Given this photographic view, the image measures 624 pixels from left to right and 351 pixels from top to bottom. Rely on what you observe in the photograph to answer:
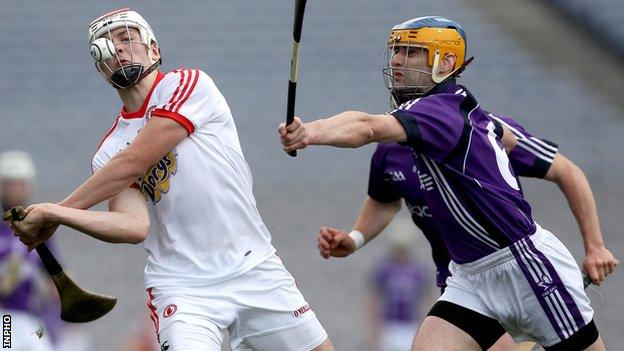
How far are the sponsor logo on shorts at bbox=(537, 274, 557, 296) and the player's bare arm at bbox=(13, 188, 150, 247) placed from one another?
1713 mm

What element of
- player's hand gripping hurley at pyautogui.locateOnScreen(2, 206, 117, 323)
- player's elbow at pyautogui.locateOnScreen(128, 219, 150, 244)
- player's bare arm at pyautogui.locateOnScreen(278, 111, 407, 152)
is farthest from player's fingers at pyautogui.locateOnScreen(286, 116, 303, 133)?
player's hand gripping hurley at pyautogui.locateOnScreen(2, 206, 117, 323)

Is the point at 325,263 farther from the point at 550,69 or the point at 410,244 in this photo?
the point at 550,69

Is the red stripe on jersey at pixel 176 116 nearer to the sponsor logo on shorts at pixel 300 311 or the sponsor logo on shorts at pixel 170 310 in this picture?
the sponsor logo on shorts at pixel 170 310

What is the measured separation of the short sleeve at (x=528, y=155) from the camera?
586 cm

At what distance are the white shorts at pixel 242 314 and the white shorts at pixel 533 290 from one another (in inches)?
29.7

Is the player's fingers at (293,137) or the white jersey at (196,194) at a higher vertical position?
the player's fingers at (293,137)

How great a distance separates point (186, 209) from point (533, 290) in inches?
60.6

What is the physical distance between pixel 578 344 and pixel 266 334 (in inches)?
53.9

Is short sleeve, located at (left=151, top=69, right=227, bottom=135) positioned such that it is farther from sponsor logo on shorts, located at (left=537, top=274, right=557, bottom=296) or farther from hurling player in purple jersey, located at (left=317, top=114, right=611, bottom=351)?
sponsor logo on shorts, located at (left=537, top=274, right=557, bottom=296)

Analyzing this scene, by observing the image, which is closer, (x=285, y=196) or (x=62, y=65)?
(x=285, y=196)

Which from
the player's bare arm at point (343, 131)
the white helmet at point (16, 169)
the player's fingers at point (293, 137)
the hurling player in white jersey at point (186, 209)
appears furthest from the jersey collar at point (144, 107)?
the white helmet at point (16, 169)

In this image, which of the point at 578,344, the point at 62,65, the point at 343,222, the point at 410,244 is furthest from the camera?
the point at 62,65

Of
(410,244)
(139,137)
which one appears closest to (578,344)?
(139,137)

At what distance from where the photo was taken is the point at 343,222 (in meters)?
11.8
